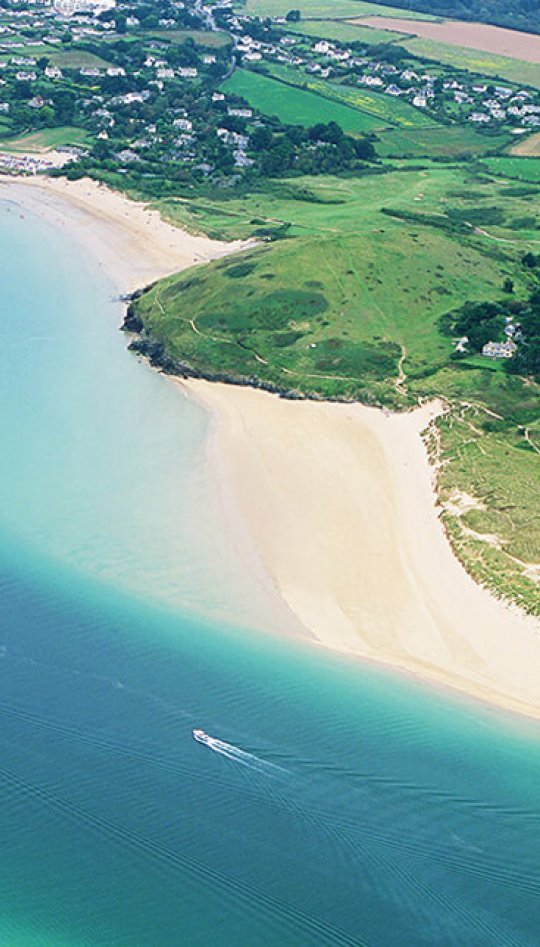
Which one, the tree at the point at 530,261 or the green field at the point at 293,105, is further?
the green field at the point at 293,105

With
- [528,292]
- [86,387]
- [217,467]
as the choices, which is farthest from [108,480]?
[528,292]

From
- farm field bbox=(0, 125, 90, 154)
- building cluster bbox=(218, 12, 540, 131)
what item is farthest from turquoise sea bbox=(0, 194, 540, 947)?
building cluster bbox=(218, 12, 540, 131)

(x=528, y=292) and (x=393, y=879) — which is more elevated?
(x=528, y=292)

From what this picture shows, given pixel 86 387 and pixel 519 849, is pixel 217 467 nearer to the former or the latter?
pixel 86 387

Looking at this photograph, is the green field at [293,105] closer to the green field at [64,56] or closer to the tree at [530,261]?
the green field at [64,56]

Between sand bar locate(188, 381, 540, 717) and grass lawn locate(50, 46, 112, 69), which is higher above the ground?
grass lawn locate(50, 46, 112, 69)

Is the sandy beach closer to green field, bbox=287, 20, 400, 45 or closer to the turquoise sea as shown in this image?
the turquoise sea

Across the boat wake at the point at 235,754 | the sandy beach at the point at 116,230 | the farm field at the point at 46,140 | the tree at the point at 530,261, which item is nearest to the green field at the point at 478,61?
the farm field at the point at 46,140
